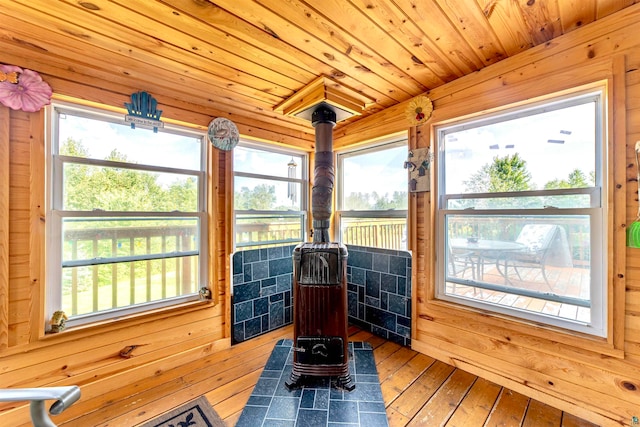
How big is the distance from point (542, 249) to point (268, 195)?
2.28 m

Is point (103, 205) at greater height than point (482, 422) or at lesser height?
greater

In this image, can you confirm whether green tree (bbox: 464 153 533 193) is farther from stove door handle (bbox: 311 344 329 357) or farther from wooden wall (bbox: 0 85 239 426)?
wooden wall (bbox: 0 85 239 426)

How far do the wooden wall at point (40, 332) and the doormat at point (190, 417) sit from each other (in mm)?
246

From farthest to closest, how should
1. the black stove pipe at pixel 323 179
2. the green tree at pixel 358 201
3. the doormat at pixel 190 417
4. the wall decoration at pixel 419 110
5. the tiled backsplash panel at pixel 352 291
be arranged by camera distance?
the green tree at pixel 358 201, the tiled backsplash panel at pixel 352 291, the wall decoration at pixel 419 110, the black stove pipe at pixel 323 179, the doormat at pixel 190 417

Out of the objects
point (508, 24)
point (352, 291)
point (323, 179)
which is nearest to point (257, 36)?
point (323, 179)

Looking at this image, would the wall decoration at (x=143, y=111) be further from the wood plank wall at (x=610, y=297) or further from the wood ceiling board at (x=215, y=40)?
the wood plank wall at (x=610, y=297)

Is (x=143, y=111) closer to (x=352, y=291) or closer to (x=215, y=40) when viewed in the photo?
(x=215, y=40)

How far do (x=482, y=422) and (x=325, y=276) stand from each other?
1.20 metres

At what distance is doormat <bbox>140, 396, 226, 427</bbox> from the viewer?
1.45 m

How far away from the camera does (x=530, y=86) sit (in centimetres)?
161

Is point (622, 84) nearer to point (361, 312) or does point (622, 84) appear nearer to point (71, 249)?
point (361, 312)

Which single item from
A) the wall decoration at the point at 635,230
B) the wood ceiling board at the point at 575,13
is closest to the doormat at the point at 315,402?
the wall decoration at the point at 635,230

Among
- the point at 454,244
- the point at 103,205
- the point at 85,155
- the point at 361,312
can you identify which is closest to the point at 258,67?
the point at 85,155

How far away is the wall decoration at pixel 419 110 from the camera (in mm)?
2074
